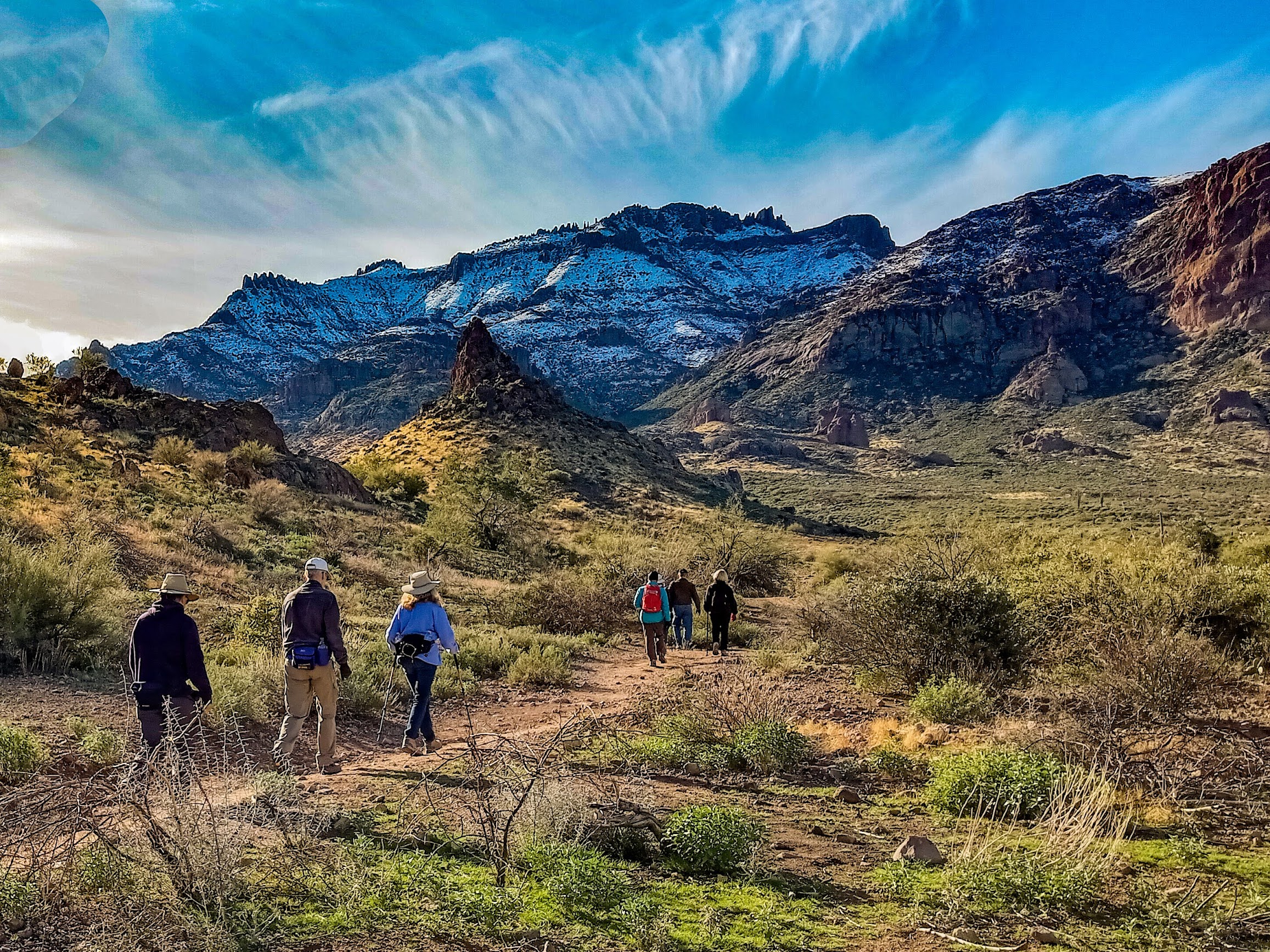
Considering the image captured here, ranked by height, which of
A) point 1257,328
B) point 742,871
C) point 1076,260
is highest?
point 1076,260

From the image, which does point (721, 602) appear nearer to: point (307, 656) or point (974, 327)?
point (307, 656)

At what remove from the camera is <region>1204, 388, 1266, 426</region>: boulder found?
6825cm

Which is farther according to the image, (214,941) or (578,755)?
(578,755)

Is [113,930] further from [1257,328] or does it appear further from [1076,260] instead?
[1076,260]

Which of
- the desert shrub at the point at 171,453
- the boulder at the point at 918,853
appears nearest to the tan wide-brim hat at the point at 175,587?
the boulder at the point at 918,853

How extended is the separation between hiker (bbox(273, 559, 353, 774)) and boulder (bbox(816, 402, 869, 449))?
8623cm

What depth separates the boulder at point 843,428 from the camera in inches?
3521

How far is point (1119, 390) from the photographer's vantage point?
87.8 metres

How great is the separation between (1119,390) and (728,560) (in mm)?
87390

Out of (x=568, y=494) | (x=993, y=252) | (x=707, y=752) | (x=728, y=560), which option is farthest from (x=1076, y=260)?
(x=707, y=752)

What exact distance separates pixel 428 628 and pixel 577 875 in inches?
133

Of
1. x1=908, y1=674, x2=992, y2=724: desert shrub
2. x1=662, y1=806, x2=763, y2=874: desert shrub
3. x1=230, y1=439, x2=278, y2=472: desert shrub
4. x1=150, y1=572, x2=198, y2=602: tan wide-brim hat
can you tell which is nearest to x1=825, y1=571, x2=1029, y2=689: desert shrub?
x1=908, y1=674, x2=992, y2=724: desert shrub

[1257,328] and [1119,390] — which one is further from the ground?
[1257,328]

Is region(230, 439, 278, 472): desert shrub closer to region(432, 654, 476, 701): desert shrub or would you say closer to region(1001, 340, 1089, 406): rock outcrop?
region(432, 654, 476, 701): desert shrub
